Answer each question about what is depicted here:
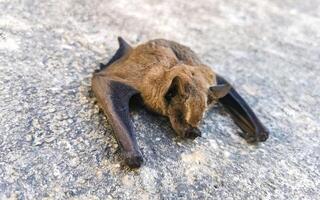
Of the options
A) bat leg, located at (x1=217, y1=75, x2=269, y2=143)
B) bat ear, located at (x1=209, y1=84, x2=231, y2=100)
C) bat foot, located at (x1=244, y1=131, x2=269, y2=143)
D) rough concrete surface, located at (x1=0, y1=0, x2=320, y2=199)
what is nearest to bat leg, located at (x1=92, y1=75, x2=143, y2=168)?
rough concrete surface, located at (x1=0, y1=0, x2=320, y2=199)

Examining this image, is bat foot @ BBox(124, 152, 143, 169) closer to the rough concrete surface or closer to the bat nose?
the rough concrete surface

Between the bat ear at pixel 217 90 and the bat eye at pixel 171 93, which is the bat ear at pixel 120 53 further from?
the bat ear at pixel 217 90

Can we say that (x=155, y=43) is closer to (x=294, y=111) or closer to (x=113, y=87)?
(x=113, y=87)

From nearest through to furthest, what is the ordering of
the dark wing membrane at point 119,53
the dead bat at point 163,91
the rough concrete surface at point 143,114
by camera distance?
the rough concrete surface at point 143,114 → the dead bat at point 163,91 → the dark wing membrane at point 119,53

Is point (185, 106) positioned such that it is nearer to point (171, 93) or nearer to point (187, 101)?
point (187, 101)

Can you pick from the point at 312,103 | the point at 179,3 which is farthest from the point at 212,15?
the point at 312,103

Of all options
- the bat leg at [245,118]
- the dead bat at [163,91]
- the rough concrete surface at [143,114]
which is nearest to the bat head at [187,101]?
the dead bat at [163,91]
